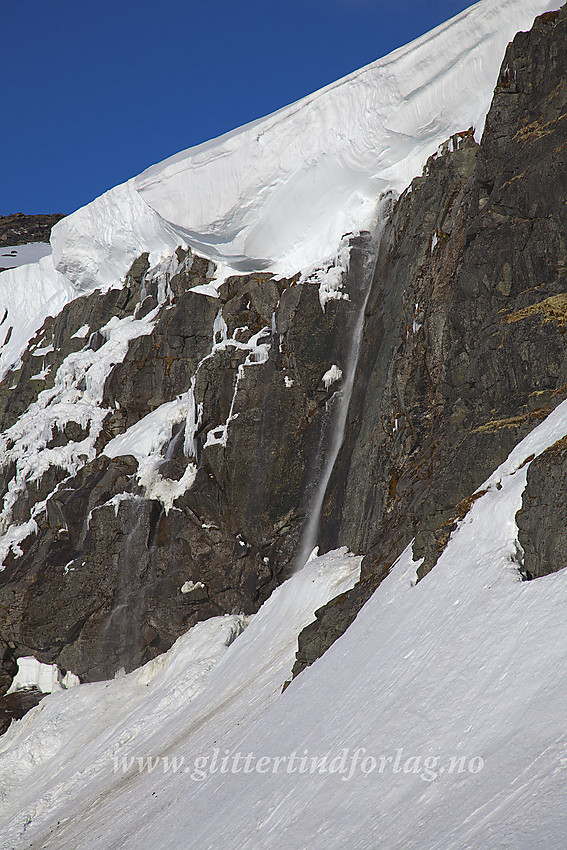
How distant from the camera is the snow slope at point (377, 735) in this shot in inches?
273

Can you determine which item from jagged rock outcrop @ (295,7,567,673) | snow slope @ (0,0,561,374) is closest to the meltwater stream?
jagged rock outcrop @ (295,7,567,673)

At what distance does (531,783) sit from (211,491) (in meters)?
18.1

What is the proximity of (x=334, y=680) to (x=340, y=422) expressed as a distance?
1180 cm

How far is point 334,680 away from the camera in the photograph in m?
11.9

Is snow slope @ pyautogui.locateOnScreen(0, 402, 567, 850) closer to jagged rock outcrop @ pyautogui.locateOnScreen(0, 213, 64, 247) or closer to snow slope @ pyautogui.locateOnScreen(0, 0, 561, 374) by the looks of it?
snow slope @ pyautogui.locateOnScreen(0, 0, 561, 374)

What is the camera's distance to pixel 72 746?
21.1 metres

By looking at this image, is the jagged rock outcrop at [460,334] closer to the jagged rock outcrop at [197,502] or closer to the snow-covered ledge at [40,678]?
the jagged rock outcrop at [197,502]

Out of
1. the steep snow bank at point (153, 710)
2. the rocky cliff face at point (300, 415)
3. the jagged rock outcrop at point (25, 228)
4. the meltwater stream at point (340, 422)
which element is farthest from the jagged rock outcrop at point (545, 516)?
the jagged rock outcrop at point (25, 228)

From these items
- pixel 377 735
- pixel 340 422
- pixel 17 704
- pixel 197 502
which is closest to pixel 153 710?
pixel 197 502

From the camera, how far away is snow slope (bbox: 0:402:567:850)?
6.93 metres

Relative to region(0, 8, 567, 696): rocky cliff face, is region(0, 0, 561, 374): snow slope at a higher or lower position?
higher

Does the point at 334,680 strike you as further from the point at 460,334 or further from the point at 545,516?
the point at 460,334

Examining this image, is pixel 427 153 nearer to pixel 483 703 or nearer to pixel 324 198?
pixel 324 198

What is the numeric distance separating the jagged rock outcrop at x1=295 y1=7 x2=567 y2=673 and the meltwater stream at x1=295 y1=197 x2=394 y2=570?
2.08 ft
